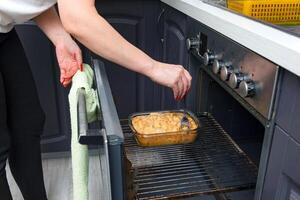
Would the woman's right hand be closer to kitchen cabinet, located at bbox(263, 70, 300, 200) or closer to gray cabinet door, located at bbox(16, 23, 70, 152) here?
kitchen cabinet, located at bbox(263, 70, 300, 200)

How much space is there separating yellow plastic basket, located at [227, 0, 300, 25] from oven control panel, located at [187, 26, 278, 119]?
0.09 m

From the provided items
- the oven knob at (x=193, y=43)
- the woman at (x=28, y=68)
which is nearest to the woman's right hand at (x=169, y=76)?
the woman at (x=28, y=68)

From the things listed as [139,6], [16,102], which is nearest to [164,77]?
[16,102]

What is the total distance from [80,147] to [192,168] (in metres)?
0.38

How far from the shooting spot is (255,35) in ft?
2.03

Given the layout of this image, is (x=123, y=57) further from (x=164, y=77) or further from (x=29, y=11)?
(x=29, y=11)

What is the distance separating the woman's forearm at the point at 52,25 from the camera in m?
0.98

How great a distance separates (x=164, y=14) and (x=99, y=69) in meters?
0.64

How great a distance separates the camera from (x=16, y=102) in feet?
3.39

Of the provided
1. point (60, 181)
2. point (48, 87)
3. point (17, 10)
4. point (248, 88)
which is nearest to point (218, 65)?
point (248, 88)

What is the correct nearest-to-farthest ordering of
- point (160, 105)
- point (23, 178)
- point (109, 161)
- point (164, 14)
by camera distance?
1. point (109, 161)
2. point (23, 178)
3. point (164, 14)
4. point (160, 105)

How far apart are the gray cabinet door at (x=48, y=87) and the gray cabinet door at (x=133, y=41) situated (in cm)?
22

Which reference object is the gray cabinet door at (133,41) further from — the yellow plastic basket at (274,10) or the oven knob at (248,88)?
the oven knob at (248,88)

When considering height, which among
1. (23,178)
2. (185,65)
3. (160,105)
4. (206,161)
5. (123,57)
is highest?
(123,57)
